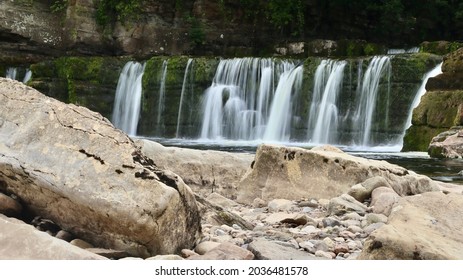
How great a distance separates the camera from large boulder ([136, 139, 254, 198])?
20.2ft

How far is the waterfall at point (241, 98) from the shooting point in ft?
60.7

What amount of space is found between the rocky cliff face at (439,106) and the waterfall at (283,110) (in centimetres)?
491

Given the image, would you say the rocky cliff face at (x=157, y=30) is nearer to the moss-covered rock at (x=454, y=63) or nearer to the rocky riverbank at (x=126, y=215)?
the moss-covered rock at (x=454, y=63)

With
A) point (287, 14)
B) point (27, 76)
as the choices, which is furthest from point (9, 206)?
point (287, 14)

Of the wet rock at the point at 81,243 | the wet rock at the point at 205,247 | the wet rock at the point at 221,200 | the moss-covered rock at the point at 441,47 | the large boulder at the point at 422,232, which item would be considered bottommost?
the wet rock at the point at 221,200

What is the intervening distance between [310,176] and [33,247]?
10.7 feet

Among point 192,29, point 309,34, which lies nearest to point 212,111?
point 192,29

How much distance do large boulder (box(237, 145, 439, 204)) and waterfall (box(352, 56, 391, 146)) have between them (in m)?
10.8

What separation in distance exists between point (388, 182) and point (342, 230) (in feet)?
5.09

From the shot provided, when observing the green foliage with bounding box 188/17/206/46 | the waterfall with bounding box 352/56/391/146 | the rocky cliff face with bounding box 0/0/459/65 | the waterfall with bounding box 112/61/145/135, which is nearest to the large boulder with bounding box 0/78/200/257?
the waterfall with bounding box 352/56/391/146

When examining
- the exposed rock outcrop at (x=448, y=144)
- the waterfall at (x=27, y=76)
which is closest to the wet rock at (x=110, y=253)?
the exposed rock outcrop at (x=448, y=144)

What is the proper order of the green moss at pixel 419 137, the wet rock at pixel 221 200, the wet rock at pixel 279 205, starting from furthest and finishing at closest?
the green moss at pixel 419 137 → the wet rock at pixel 221 200 → the wet rock at pixel 279 205

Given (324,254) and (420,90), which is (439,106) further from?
(324,254)

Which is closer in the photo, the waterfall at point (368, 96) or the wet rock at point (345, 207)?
the wet rock at point (345, 207)
